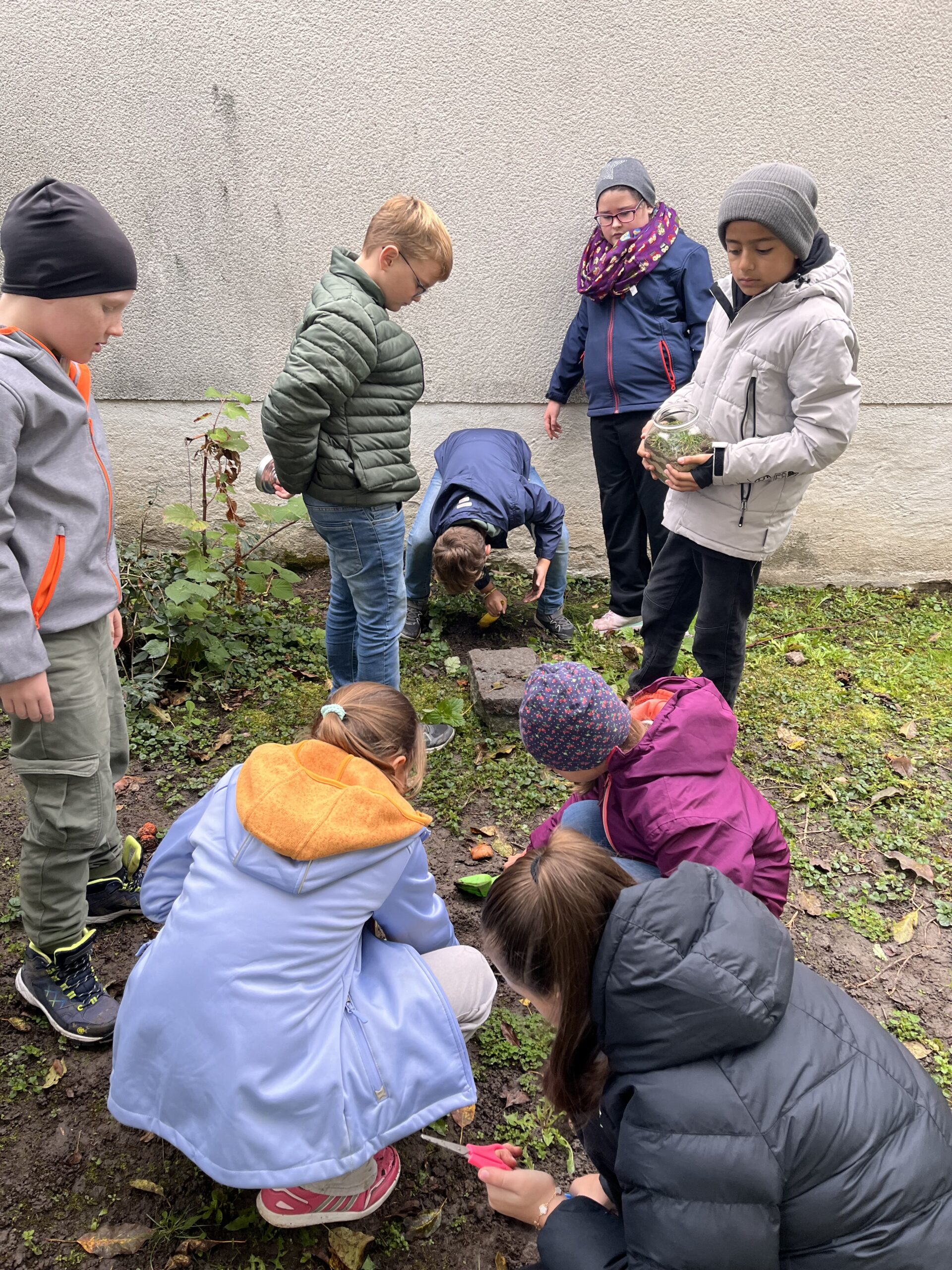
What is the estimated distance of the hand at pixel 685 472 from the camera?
9.36 ft

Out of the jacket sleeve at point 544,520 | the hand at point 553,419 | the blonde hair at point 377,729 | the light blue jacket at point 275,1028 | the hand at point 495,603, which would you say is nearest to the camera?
the light blue jacket at point 275,1028

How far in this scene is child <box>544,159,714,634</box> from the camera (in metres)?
3.87

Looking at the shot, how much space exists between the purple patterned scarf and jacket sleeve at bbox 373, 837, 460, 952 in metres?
2.96

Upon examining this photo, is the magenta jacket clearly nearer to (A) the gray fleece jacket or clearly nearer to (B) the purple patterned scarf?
(A) the gray fleece jacket

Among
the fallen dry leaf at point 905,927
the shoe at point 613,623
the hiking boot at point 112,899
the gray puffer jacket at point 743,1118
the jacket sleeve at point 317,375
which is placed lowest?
the fallen dry leaf at point 905,927

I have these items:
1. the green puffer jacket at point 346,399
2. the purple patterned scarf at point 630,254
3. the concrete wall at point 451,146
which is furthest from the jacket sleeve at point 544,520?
the green puffer jacket at point 346,399

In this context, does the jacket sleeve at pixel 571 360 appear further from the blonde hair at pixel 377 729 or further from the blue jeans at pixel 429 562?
the blonde hair at pixel 377 729

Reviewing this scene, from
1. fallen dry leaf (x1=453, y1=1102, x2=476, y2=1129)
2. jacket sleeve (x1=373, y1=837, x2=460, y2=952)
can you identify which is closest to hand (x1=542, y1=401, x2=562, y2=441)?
jacket sleeve (x1=373, y1=837, x2=460, y2=952)

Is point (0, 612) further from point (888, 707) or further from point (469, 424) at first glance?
point (888, 707)

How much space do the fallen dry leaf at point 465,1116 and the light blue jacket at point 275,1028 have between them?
0.53 metres

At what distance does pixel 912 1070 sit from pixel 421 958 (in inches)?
37.1

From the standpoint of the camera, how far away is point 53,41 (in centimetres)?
389

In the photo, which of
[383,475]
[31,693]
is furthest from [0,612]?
[383,475]

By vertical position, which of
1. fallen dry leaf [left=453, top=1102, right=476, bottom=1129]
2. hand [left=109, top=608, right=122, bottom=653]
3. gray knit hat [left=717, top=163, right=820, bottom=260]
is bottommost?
fallen dry leaf [left=453, top=1102, right=476, bottom=1129]
